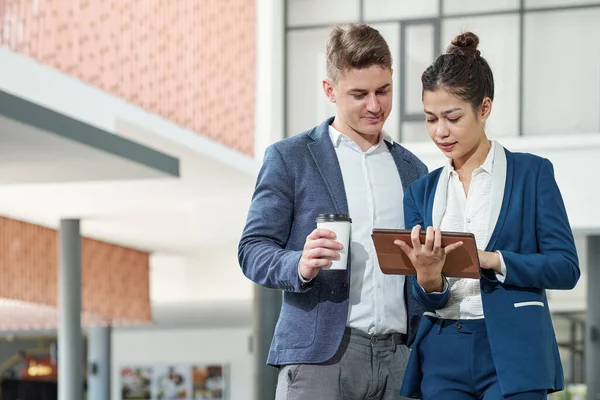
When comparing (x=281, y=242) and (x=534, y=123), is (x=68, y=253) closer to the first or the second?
(x=534, y=123)

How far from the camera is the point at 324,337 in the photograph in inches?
98.7

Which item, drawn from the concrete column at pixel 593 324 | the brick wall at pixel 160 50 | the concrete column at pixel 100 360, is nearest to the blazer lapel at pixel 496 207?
the brick wall at pixel 160 50

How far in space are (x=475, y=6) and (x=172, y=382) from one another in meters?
10.9

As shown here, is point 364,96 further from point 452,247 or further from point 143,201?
point 143,201

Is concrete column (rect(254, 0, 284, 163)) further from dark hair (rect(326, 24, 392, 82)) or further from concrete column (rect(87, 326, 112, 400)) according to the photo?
dark hair (rect(326, 24, 392, 82))

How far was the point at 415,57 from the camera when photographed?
11945 mm

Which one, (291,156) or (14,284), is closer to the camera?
(291,156)

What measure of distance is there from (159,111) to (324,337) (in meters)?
7.31

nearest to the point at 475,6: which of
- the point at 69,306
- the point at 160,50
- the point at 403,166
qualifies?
the point at 160,50

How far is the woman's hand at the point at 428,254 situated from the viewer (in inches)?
87.8

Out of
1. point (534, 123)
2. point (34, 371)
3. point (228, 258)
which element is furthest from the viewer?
point (34, 371)

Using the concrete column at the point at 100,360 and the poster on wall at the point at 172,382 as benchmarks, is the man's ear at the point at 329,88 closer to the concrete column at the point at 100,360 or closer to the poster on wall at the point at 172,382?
the concrete column at the point at 100,360

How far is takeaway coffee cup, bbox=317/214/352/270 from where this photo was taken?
2338mm

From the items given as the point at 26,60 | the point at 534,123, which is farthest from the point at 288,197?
the point at 534,123
